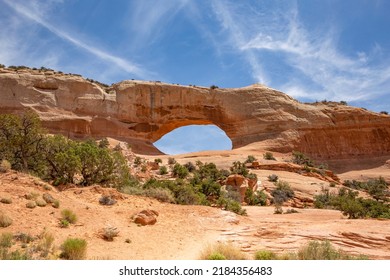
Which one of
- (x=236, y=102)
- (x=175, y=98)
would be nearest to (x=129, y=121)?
(x=175, y=98)

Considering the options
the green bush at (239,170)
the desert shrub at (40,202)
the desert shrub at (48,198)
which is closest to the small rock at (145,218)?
the desert shrub at (48,198)

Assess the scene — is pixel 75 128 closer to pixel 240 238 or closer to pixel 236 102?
pixel 236 102

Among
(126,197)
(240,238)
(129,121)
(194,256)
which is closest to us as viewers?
(194,256)

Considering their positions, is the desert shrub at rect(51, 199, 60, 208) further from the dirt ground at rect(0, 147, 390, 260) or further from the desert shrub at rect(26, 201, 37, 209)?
the desert shrub at rect(26, 201, 37, 209)

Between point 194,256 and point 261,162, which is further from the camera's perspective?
point 261,162

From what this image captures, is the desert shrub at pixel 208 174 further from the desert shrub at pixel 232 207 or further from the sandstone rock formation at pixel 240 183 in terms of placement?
the desert shrub at pixel 232 207

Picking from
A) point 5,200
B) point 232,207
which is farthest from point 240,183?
point 5,200

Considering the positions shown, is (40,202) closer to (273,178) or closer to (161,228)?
(161,228)
